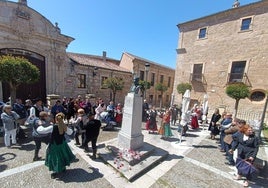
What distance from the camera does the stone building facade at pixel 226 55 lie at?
1296cm

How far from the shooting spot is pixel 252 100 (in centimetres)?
1348

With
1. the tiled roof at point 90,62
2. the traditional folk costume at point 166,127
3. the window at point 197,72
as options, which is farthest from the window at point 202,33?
the traditional folk costume at point 166,127

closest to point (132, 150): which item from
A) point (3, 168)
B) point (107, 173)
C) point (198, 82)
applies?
point (107, 173)

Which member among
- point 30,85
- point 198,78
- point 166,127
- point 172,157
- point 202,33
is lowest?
point 172,157

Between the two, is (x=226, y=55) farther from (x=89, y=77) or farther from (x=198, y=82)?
(x=89, y=77)

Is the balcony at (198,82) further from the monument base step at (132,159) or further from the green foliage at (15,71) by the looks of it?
the green foliage at (15,71)

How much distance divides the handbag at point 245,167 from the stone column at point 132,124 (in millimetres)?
2950

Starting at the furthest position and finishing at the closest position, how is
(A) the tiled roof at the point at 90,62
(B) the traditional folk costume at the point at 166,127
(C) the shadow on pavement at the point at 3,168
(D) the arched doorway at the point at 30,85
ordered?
(A) the tiled roof at the point at 90,62 → (D) the arched doorway at the point at 30,85 → (B) the traditional folk costume at the point at 166,127 → (C) the shadow on pavement at the point at 3,168

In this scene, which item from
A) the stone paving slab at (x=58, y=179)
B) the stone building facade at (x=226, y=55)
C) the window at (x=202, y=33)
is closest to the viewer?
the stone paving slab at (x=58, y=179)

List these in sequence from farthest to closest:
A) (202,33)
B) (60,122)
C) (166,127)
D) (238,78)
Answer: (202,33)
(238,78)
(166,127)
(60,122)

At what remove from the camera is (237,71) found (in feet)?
46.8

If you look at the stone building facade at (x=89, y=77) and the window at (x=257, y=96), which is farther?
the stone building facade at (x=89, y=77)

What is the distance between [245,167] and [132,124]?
10.8 feet

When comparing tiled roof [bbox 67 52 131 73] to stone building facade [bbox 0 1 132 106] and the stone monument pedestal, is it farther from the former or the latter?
the stone monument pedestal
